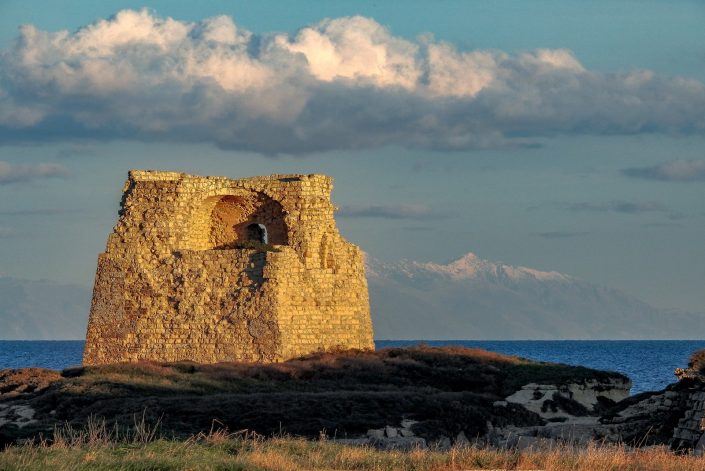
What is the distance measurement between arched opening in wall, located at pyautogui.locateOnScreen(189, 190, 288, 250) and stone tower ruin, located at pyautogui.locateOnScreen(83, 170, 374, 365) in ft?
0.16

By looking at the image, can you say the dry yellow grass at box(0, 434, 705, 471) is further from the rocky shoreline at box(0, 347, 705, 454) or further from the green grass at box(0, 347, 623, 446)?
the green grass at box(0, 347, 623, 446)

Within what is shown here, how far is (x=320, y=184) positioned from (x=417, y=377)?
7.51m

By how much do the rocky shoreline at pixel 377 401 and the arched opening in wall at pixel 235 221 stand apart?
5202mm

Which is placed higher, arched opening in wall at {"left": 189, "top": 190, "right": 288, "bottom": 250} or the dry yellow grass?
arched opening in wall at {"left": 189, "top": 190, "right": 288, "bottom": 250}

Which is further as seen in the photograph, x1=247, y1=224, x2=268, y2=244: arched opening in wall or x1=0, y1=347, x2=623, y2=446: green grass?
x1=247, y1=224, x2=268, y2=244: arched opening in wall

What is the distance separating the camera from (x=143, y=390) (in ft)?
100.0

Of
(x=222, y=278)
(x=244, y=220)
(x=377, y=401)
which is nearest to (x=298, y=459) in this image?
(x=377, y=401)

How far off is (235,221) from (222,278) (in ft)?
11.6

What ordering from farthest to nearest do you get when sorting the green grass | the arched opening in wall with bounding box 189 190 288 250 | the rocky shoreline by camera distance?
the arched opening in wall with bounding box 189 190 288 250, the green grass, the rocky shoreline

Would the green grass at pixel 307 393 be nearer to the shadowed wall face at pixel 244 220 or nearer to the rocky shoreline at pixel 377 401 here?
the rocky shoreline at pixel 377 401

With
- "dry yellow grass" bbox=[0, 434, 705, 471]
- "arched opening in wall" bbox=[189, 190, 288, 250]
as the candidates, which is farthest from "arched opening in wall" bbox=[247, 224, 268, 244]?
"dry yellow grass" bbox=[0, 434, 705, 471]

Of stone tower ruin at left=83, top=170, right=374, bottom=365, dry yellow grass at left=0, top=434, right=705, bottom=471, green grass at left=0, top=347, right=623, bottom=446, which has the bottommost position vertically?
dry yellow grass at left=0, top=434, right=705, bottom=471

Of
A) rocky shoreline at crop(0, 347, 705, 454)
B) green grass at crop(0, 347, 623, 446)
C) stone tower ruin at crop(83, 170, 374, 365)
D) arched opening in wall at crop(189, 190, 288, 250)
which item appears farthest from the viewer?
arched opening in wall at crop(189, 190, 288, 250)

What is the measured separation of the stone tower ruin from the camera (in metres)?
36.8
